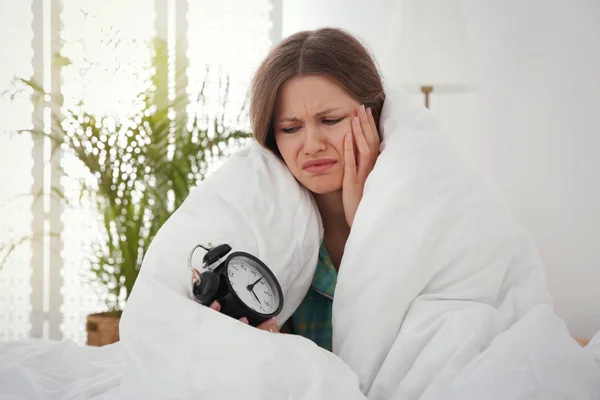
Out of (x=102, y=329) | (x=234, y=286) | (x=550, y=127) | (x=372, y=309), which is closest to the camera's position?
(x=234, y=286)

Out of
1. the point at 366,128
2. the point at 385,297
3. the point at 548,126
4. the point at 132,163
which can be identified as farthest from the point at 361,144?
the point at 132,163

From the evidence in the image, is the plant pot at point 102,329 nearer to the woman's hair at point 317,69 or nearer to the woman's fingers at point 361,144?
the woman's hair at point 317,69

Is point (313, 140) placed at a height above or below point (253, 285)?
above

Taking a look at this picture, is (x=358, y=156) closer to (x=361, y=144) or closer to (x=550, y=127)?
(x=361, y=144)

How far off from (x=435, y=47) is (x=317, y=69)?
1.08 metres

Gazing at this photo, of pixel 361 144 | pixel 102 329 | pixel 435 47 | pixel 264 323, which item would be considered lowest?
pixel 102 329

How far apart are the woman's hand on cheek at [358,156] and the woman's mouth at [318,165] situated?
0.14ft

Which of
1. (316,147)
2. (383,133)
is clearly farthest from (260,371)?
(383,133)

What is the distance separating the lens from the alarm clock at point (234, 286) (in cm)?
115

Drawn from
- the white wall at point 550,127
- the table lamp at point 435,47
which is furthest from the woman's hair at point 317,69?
the white wall at point 550,127

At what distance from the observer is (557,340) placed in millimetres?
1094

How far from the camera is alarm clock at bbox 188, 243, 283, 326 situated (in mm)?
1152

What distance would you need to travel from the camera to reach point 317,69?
1587mm

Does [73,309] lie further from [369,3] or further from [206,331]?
[206,331]
